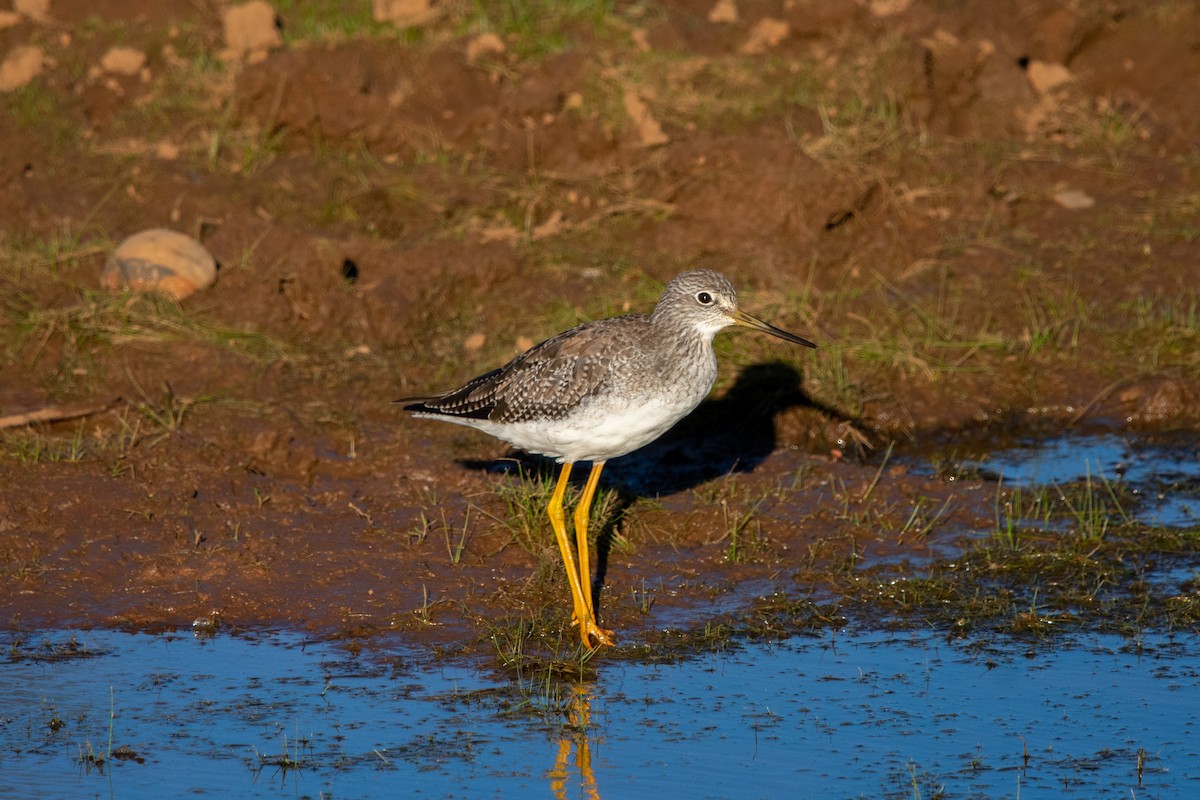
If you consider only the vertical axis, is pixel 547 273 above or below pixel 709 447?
above

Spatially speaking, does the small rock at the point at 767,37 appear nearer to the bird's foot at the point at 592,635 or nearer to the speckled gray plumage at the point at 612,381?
the speckled gray plumage at the point at 612,381

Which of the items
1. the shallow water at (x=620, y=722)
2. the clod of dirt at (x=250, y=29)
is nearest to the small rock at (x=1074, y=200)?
the shallow water at (x=620, y=722)

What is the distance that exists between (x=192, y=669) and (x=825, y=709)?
273 cm

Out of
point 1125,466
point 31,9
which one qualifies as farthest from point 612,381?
point 31,9

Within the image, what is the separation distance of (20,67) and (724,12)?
20.8ft

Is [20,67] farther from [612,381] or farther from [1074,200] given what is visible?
[1074,200]

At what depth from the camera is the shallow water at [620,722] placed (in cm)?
575

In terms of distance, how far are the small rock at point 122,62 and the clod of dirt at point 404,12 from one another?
2119 mm

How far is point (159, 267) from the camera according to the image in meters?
10.4

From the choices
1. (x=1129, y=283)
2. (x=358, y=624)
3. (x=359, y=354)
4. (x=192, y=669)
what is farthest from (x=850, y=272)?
(x=192, y=669)

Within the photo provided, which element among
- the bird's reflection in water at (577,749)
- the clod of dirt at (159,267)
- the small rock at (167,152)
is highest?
the small rock at (167,152)

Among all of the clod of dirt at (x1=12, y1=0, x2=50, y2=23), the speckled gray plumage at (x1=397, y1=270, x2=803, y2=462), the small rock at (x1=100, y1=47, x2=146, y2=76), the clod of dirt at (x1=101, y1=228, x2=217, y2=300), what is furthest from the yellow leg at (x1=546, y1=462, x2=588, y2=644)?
the clod of dirt at (x1=12, y1=0, x2=50, y2=23)

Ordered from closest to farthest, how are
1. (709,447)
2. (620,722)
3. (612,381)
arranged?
(620,722), (612,381), (709,447)

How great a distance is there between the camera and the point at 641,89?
12.8m
